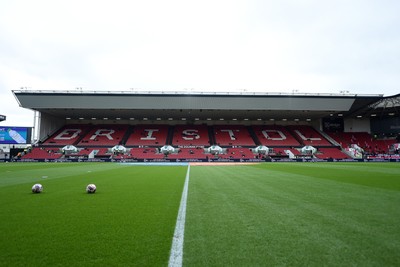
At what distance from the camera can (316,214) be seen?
17.4 feet

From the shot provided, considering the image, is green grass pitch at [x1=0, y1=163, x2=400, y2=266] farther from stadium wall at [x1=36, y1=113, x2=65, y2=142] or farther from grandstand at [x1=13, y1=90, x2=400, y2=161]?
stadium wall at [x1=36, y1=113, x2=65, y2=142]

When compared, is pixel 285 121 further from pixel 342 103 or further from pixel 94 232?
pixel 94 232

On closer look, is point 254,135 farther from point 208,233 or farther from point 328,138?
point 208,233

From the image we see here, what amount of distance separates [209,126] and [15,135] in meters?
35.1

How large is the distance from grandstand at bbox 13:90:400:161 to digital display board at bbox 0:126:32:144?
8.77 ft

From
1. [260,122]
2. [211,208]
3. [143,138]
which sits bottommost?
[211,208]

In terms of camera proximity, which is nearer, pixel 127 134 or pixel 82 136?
pixel 82 136

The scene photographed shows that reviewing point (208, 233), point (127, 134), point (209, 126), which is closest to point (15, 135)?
point (127, 134)

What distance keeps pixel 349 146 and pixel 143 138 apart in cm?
3880

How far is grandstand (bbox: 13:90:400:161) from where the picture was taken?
45594 mm

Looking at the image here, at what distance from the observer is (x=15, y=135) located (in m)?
44.9

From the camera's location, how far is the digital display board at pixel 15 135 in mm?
44156

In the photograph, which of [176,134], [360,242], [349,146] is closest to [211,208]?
[360,242]

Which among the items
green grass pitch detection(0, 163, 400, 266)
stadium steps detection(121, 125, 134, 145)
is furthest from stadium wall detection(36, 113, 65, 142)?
green grass pitch detection(0, 163, 400, 266)
